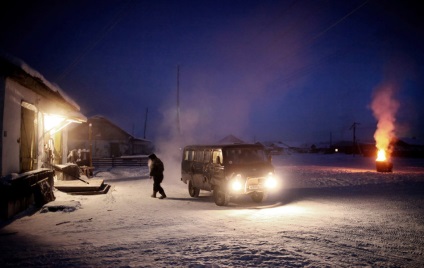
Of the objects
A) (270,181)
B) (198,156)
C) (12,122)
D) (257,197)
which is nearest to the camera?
(12,122)

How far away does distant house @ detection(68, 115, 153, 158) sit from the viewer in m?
42.4

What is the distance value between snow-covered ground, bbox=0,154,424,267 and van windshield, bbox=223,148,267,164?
5.56ft

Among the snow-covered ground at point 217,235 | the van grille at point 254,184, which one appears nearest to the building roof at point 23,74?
the snow-covered ground at point 217,235

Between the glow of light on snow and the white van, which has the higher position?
the white van

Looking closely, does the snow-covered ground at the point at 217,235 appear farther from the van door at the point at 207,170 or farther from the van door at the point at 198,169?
the van door at the point at 198,169

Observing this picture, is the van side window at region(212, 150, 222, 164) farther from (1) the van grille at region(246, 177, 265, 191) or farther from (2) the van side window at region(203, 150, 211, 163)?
(1) the van grille at region(246, 177, 265, 191)

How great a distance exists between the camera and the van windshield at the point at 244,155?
39.2 feet

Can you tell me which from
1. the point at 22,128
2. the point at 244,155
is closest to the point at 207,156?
the point at 244,155

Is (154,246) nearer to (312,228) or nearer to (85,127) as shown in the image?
(312,228)

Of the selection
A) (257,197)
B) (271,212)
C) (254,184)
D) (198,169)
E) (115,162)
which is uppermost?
(198,169)

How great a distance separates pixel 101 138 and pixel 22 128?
111 ft

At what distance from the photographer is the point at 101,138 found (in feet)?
144

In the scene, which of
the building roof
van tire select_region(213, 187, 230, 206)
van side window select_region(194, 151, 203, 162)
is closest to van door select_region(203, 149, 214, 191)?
van side window select_region(194, 151, 203, 162)

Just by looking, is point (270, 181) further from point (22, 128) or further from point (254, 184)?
point (22, 128)
